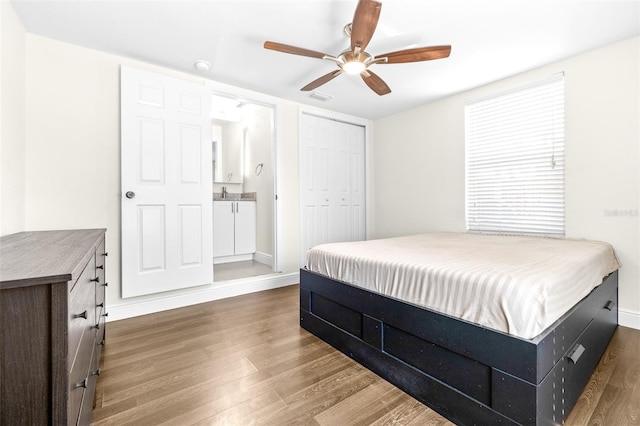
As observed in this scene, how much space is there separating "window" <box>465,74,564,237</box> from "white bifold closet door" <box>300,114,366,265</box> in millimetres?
1571

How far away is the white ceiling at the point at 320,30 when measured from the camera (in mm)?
1938

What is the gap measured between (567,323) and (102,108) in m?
3.51

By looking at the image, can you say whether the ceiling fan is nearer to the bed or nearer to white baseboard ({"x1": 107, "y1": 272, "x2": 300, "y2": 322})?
the bed

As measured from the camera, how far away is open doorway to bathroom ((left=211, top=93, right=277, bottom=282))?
4.52 metres

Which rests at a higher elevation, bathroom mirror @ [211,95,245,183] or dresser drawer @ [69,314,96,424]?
bathroom mirror @ [211,95,245,183]

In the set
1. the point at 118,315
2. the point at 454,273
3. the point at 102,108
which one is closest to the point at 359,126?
the point at 102,108

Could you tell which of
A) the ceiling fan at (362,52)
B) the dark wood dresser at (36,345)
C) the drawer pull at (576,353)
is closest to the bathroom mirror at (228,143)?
the ceiling fan at (362,52)

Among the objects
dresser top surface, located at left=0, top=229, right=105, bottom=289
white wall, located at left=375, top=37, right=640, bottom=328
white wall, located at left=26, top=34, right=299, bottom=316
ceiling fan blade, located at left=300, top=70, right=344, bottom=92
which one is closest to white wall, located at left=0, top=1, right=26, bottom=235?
white wall, located at left=26, top=34, right=299, bottom=316

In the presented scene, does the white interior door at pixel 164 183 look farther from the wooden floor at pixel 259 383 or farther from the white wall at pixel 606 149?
the white wall at pixel 606 149

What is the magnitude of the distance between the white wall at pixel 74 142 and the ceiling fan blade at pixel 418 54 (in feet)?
7.19

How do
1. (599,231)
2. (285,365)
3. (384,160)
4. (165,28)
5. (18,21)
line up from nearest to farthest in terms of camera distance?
(285,365)
(18,21)
(165,28)
(599,231)
(384,160)

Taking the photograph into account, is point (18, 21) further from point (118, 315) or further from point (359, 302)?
point (359, 302)

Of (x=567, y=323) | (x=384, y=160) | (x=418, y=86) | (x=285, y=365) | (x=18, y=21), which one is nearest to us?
(x=567, y=323)

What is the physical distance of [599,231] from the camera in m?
2.46
